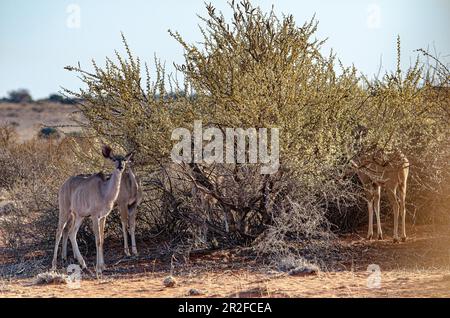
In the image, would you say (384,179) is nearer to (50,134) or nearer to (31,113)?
(50,134)

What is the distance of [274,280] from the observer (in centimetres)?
902

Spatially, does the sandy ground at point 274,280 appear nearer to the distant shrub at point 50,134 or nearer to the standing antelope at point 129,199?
the standing antelope at point 129,199

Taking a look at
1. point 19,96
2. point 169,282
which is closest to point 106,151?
point 169,282

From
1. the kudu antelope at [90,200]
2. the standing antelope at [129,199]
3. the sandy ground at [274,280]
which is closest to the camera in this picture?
the sandy ground at [274,280]

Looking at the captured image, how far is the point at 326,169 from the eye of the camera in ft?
33.6

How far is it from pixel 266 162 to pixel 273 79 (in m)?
1.13

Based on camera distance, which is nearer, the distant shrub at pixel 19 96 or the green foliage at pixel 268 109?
the green foliage at pixel 268 109

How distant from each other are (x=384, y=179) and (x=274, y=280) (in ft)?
13.4

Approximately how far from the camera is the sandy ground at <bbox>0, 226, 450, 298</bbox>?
318 inches

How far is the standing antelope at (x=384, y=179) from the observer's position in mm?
11532

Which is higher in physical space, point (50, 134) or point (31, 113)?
point (31, 113)

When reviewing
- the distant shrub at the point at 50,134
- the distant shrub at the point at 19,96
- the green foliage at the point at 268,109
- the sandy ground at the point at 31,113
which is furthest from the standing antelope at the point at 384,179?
the distant shrub at the point at 19,96

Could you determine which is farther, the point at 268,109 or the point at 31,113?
the point at 31,113

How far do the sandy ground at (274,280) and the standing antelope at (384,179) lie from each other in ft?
2.89
